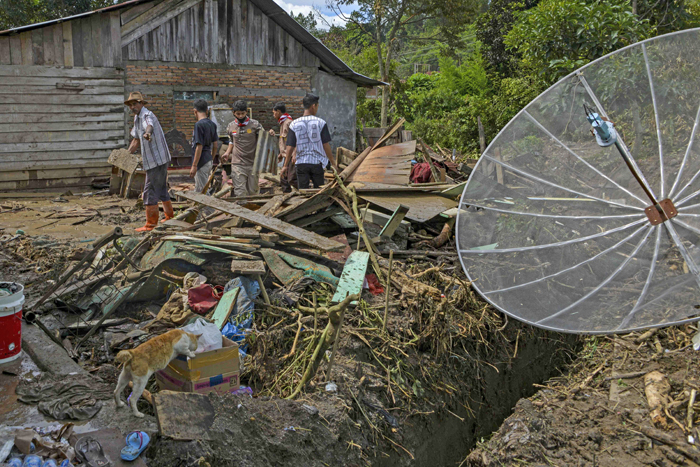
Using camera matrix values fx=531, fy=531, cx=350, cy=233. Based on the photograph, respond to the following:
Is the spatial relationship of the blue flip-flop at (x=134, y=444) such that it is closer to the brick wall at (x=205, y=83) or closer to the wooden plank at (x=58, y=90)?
the brick wall at (x=205, y=83)

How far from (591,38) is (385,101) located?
12.2 meters

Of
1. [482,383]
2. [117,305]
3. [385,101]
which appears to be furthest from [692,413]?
[385,101]

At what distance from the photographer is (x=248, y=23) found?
48.8 ft

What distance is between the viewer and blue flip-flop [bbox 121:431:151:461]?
10.1ft

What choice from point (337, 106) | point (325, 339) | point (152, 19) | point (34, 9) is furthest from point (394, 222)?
point (34, 9)

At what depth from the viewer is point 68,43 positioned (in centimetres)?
1316

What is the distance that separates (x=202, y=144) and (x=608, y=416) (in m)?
7.00

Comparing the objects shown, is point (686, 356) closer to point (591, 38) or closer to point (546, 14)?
point (591, 38)

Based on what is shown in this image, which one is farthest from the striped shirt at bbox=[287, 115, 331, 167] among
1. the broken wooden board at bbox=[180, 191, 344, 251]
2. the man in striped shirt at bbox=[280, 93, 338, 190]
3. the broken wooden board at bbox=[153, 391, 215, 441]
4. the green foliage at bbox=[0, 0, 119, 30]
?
the green foliage at bbox=[0, 0, 119, 30]

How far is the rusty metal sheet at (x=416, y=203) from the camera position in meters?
7.59

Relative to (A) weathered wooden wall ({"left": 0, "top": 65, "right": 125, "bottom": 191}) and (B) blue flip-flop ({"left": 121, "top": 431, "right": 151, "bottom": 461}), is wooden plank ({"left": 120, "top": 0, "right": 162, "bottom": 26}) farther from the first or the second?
(B) blue flip-flop ({"left": 121, "top": 431, "right": 151, "bottom": 461})

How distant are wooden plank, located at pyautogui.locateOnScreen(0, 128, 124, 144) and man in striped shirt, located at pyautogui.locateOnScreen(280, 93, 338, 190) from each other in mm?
8014

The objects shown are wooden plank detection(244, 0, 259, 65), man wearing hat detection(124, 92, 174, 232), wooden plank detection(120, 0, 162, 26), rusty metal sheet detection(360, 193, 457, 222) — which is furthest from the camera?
wooden plank detection(244, 0, 259, 65)

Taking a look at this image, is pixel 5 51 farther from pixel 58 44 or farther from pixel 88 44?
pixel 88 44
